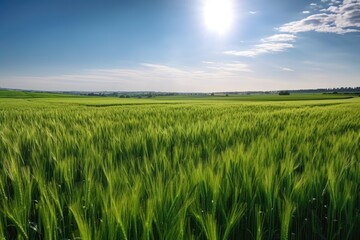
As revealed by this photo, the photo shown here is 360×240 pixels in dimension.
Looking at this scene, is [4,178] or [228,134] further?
[228,134]

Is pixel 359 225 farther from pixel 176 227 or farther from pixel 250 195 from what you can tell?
pixel 176 227

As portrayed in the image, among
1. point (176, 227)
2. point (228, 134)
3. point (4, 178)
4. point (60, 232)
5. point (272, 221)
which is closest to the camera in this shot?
point (176, 227)

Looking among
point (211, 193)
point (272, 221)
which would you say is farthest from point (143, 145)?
point (272, 221)

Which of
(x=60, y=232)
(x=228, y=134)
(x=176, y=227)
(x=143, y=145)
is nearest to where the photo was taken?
(x=176, y=227)

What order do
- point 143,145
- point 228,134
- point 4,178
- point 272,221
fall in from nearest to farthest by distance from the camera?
point 272,221, point 4,178, point 143,145, point 228,134

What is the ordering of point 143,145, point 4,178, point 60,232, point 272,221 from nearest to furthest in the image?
point 60,232, point 272,221, point 4,178, point 143,145

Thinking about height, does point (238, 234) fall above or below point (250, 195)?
below

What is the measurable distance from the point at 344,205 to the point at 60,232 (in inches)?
46.8

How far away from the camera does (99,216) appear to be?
1165 mm

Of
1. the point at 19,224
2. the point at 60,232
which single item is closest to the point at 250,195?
the point at 60,232

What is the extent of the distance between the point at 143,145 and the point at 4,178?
1.17 metres

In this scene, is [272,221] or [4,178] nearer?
[272,221]

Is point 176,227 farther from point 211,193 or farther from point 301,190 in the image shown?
point 301,190

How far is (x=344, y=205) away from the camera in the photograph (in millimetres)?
1167
